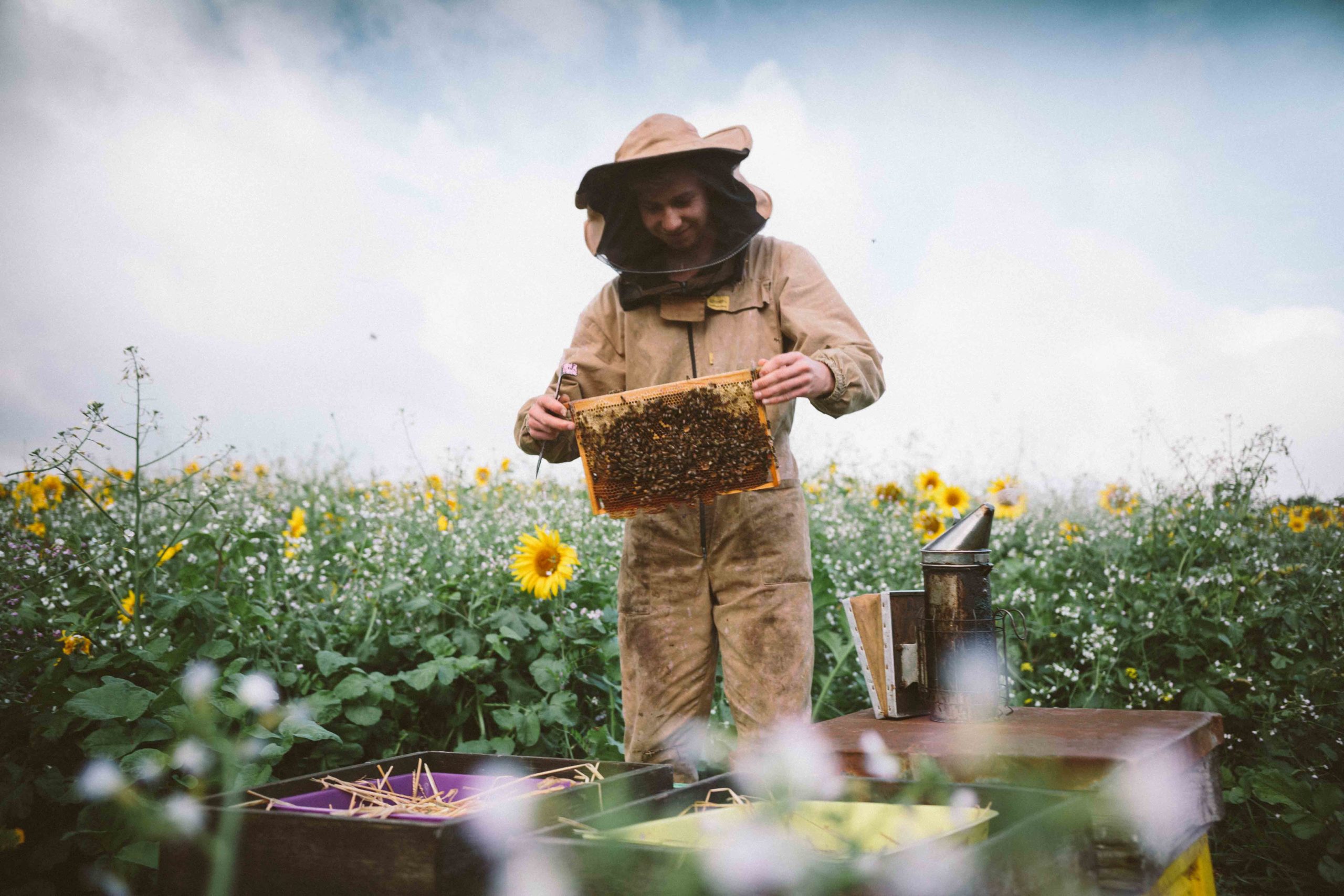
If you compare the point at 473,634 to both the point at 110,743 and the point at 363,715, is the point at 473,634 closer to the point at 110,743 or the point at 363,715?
the point at 363,715

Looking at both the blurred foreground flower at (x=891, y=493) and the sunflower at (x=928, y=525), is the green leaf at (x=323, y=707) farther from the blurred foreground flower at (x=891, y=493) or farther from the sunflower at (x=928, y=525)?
the blurred foreground flower at (x=891, y=493)

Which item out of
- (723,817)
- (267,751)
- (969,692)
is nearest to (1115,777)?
(969,692)

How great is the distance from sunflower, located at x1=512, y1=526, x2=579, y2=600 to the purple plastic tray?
1.77 metres

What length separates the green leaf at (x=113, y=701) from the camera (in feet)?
8.60

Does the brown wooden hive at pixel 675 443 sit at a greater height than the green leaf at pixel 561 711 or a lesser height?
greater

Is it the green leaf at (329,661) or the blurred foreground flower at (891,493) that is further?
the blurred foreground flower at (891,493)

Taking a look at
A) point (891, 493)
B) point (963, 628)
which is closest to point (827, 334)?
point (963, 628)

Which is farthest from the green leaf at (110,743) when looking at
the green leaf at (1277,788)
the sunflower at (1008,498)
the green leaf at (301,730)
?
the sunflower at (1008,498)

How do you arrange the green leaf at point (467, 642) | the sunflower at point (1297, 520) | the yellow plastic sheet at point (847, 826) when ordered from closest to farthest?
1. the yellow plastic sheet at point (847, 826)
2. the green leaf at point (467, 642)
3. the sunflower at point (1297, 520)

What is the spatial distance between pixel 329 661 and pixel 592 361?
1.60 meters

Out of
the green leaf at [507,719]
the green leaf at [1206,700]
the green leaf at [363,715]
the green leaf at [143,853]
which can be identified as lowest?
the green leaf at [143,853]

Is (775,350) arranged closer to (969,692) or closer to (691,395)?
(691,395)

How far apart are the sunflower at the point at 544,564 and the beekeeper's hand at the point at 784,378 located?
1.54 metres

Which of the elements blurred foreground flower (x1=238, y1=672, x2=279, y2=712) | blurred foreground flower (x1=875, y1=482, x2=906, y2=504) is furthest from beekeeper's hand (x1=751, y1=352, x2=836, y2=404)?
blurred foreground flower (x1=875, y1=482, x2=906, y2=504)
